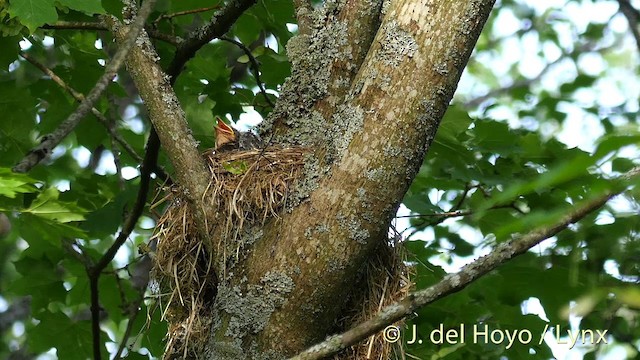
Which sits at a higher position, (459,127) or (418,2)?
(459,127)

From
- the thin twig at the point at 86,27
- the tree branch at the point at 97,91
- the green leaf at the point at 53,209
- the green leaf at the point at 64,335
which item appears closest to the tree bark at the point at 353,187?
the tree branch at the point at 97,91

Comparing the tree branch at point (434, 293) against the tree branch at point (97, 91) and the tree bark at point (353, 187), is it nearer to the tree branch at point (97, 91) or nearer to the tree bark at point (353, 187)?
the tree bark at point (353, 187)

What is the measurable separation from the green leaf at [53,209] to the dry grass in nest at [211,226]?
28cm

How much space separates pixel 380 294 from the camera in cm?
257

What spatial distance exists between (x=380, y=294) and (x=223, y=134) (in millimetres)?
1274

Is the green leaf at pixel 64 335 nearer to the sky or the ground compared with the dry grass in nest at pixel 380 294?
nearer to the sky

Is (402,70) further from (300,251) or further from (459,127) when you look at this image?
(459,127)

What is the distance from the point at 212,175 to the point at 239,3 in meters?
0.78

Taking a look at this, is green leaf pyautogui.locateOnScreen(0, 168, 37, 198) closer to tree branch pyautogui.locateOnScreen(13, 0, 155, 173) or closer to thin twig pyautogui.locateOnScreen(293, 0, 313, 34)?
tree branch pyautogui.locateOnScreen(13, 0, 155, 173)

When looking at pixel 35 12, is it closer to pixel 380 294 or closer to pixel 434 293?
pixel 380 294

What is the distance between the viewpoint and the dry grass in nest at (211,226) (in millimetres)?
2439

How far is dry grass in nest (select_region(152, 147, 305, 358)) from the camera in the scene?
96.0 inches

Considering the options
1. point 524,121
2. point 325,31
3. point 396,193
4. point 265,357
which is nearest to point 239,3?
point 325,31

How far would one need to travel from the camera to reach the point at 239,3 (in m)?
3.04
